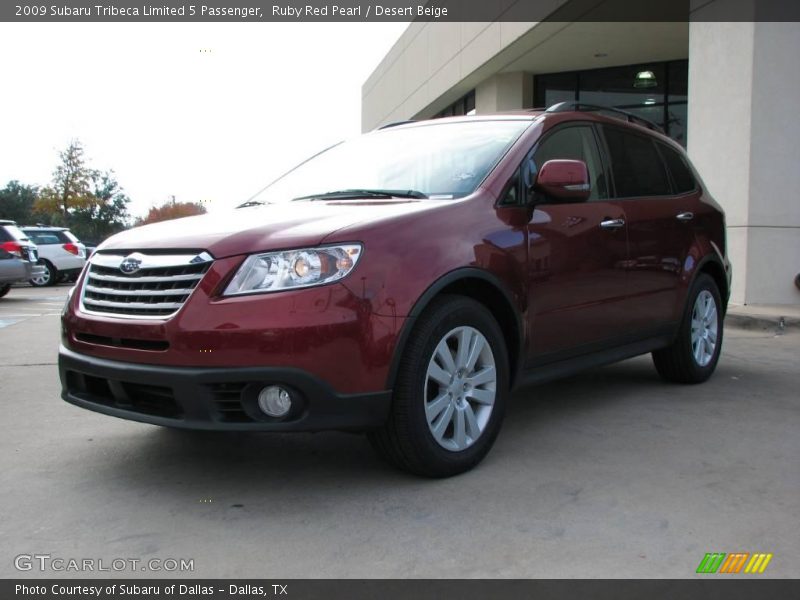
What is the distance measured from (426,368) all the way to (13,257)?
1327cm

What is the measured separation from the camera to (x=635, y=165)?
16.6 ft

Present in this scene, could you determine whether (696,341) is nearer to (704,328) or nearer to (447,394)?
(704,328)

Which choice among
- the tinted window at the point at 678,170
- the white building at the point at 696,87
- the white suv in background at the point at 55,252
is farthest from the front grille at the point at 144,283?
the white suv in background at the point at 55,252

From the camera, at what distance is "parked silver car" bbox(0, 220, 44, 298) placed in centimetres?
1420

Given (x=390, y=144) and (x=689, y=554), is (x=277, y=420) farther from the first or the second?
(x=390, y=144)

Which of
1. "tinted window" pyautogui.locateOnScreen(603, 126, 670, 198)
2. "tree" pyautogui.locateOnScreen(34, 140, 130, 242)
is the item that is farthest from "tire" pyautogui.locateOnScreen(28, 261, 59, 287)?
"tree" pyautogui.locateOnScreen(34, 140, 130, 242)

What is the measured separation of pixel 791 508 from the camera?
316 centimetres

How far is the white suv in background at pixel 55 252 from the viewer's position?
20.0 meters

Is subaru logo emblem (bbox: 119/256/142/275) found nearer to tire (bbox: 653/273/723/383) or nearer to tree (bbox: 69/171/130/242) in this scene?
tire (bbox: 653/273/723/383)

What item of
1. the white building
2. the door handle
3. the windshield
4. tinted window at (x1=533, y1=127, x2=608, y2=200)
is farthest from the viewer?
the white building

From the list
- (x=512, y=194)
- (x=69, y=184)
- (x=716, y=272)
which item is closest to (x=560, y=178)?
(x=512, y=194)

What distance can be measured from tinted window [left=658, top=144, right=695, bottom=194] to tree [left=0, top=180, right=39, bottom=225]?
6332cm

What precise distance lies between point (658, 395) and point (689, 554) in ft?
8.67

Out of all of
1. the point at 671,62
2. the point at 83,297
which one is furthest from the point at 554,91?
the point at 83,297
